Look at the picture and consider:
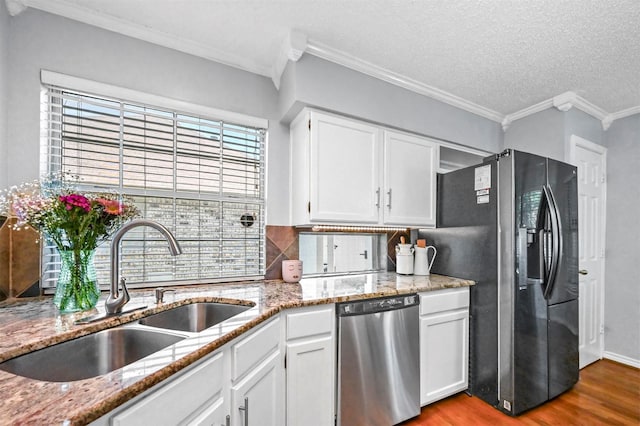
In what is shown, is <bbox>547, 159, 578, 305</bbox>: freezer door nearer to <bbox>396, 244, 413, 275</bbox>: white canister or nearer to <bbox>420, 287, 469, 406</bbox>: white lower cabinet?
<bbox>420, 287, 469, 406</bbox>: white lower cabinet

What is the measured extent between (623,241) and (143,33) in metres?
4.52

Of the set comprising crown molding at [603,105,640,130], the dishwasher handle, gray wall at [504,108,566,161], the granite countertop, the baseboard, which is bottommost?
the baseboard

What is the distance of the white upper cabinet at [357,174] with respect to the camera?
1946 millimetres

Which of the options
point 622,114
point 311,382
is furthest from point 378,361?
point 622,114

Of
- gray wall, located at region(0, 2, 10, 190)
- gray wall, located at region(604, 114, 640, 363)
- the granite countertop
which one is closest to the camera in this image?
the granite countertop

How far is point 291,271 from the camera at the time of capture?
2031mm

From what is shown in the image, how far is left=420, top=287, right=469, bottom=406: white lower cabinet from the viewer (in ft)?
6.35

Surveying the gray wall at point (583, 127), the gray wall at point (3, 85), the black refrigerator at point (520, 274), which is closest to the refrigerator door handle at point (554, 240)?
the black refrigerator at point (520, 274)

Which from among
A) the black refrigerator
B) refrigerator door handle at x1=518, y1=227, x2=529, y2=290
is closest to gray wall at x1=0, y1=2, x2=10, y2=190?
the black refrigerator

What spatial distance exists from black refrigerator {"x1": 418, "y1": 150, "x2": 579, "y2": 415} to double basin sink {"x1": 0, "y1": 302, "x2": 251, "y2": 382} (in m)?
2.03

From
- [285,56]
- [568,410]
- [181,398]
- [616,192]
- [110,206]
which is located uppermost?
[285,56]

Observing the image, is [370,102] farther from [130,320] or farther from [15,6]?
[15,6]

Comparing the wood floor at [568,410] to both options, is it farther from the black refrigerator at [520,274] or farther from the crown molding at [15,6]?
the crown molding at [15,6]

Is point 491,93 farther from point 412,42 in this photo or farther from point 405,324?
point 405,324
